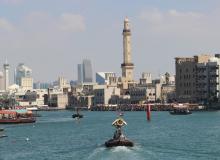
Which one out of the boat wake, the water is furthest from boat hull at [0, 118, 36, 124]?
the boat wake

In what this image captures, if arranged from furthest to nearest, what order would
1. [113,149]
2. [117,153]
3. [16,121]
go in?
[16,121] < [113,149] < [117,153]

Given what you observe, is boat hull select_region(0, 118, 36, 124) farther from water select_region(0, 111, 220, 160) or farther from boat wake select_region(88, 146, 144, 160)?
boat wake select_region(88, 146, 144, 160)

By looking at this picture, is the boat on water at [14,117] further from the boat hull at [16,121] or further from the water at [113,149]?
the water at [113,149]

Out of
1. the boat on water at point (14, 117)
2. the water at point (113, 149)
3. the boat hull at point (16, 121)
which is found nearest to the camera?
the water at point (113, 149)

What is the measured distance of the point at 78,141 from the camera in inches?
3696

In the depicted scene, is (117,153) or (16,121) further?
(16,121)

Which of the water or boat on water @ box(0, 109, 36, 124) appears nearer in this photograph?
the water

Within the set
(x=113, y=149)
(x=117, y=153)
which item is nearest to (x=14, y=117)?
(x=113, y=149)

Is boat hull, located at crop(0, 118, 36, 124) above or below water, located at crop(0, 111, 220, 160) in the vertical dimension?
above

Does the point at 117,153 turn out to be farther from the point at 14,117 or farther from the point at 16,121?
the point at 14,117

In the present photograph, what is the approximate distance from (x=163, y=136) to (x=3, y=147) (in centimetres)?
2352

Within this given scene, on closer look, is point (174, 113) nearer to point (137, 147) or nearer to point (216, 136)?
point (216, 136)

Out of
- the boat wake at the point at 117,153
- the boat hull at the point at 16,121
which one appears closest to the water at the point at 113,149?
the boat wake at the point at 117,153

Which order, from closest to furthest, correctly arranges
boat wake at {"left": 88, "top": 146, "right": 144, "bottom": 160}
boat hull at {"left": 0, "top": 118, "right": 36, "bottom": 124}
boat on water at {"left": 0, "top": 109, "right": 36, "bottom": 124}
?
boat wake at {"left": 88, "top": 146, "right": 144, "bottom": 160} < boat hull at {"left": 0, "top": 118, "right": 36, "bottom": 124} < boat on water at {"left": 0, "top": 109, "right": 36, "bottom": 124}
